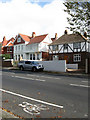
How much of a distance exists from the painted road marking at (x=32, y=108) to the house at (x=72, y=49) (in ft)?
81.3

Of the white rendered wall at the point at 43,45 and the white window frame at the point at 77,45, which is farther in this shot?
the white rendered wall at the point at 43,45

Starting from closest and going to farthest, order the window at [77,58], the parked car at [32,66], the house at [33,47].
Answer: the parked car at [32,66] < the window at [77,58] < the house at [33,47]

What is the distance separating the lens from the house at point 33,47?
133ft

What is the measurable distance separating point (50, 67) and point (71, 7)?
11381 millimetres

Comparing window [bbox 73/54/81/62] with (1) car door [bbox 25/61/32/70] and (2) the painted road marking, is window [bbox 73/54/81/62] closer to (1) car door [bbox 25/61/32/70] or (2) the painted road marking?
(1) car door [bbox 25/61/32/70]

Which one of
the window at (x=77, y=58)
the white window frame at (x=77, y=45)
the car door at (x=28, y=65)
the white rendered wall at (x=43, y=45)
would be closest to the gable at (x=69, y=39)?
the white window frame at (x=77, y=45)

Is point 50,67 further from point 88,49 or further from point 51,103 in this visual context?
point 51,103

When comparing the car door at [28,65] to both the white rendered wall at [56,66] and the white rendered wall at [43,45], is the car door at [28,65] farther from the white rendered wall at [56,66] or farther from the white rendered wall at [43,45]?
the white rendered wall at [43,45]

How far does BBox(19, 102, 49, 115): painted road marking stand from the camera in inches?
188

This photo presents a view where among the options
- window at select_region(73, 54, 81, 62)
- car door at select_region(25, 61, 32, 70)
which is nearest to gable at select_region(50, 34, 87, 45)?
window at select_region(73, 54, 81, 62)

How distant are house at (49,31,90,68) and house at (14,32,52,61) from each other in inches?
183

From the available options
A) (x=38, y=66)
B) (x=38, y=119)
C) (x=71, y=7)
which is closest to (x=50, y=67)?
(x=38, y=66)

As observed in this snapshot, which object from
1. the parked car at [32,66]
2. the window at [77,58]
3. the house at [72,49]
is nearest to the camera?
the parked car at [32,66]

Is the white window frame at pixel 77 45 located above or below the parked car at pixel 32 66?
above
